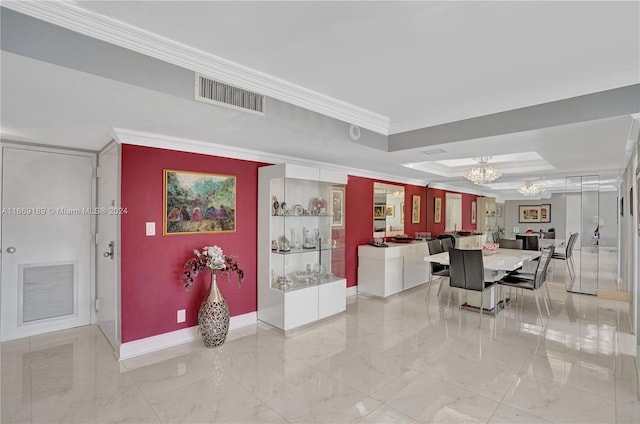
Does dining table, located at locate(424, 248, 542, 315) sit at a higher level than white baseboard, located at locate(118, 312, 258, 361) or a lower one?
higher

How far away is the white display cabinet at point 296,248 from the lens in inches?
150

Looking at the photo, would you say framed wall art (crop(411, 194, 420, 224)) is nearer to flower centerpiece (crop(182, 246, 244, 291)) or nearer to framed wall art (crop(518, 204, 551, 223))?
framed wall art (crop(518, 204, 551, 223))

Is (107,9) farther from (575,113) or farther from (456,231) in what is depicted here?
(456,231)

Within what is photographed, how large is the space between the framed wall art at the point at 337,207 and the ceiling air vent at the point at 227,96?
2.24 meters

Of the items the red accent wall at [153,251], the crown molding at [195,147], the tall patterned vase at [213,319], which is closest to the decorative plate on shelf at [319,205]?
the crown molding at [195,147]

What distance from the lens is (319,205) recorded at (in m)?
4.34

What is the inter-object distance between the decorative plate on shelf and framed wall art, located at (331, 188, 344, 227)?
166 mm

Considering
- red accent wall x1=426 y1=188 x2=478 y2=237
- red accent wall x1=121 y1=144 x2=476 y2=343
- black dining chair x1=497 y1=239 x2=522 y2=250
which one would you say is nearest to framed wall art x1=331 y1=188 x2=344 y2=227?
red accent wall x1=121 y1=144 x2=476 y2=343

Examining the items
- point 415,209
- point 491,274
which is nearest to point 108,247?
Result: point 491,274

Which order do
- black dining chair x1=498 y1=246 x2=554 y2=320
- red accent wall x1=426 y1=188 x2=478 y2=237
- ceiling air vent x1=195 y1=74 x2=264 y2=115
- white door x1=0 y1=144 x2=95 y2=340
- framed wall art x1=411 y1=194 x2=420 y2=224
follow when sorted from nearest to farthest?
1. ceiling air vent x1=195 y1=74 x2=264 y2=115
2. white door x1=0 y1=144 x2=95 y2=340
3. black dining chair x1=498 y1=246 x2=554 y2=320
4. framed wall art x1=411 y1=194 x2=420 y2=224
5. red accent wall x1=426 y1=188 x2=478 y2=237

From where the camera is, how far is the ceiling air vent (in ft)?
6.96

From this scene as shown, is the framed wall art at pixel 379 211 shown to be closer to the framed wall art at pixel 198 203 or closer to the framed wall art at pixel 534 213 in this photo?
the framed wall art at pixel 198 203

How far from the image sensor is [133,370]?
2.82m

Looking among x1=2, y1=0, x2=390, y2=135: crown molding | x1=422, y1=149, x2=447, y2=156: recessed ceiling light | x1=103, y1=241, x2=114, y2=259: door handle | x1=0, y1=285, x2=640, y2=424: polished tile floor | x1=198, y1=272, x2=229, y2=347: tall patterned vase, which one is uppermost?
x1=2, y1=0, x2=390, y2=135: crown molding
